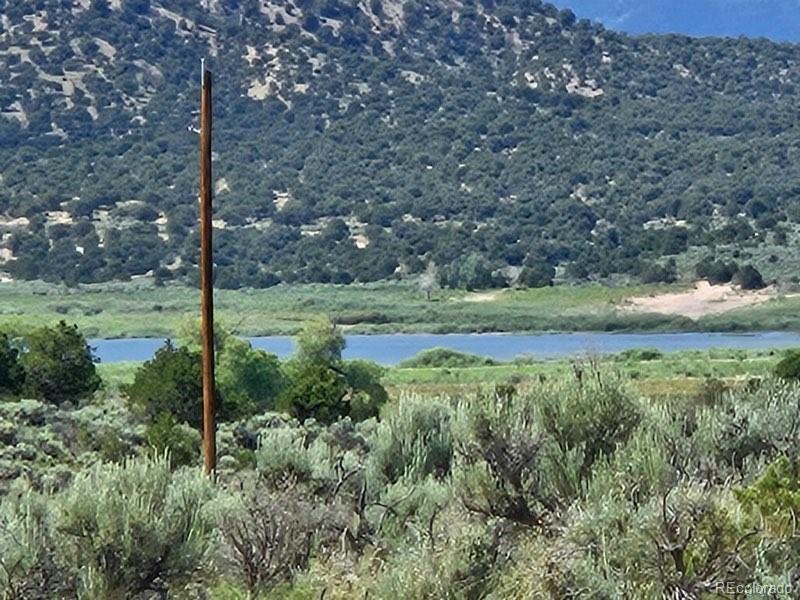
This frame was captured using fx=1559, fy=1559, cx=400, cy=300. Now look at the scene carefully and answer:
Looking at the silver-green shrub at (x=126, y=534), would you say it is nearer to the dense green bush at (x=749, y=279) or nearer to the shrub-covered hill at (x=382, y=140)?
the dense green bush at (x=749, y=279)

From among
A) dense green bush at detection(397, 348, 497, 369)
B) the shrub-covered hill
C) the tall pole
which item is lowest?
dense green bush at detection(397, 348, 497, 369)

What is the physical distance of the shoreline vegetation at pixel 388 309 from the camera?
2940 inches

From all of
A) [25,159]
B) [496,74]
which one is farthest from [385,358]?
[496,74]

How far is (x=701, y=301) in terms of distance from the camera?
263 feet

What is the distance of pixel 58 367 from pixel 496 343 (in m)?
38.2

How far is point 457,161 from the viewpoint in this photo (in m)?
115

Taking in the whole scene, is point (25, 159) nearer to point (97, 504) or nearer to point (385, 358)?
point (385, 358)

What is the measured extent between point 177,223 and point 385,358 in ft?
146

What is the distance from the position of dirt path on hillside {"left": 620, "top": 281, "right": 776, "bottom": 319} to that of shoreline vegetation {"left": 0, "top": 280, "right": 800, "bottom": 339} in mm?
366

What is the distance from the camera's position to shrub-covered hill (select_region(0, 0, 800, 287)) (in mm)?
98875

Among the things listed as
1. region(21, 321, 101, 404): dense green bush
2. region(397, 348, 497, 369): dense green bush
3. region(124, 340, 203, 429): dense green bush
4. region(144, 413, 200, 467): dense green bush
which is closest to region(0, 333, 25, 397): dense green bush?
region(21, 321, 101, 404): dense green bush

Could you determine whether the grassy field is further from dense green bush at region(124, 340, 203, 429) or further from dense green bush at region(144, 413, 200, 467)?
dense green bush at region(144, 413, 200, 467)

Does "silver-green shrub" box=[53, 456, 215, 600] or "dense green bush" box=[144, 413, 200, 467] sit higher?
"silver-green shrub" box=[53, 456, 215, 600]

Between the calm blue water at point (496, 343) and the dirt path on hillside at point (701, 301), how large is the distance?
14.9 ft
